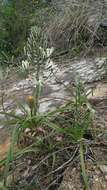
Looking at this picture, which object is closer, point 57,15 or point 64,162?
point 64,162

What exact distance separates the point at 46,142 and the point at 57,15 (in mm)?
3124

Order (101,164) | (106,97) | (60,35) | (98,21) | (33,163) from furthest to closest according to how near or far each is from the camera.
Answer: (60,35)
(98,21)
(106,97)
(33,163)
(101,164)

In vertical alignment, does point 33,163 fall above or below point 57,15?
below

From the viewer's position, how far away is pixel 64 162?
2203 millimetres

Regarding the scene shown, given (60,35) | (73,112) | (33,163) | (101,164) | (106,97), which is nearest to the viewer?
(101,164)

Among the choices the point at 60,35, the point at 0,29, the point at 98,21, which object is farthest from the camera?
the point at 0,29

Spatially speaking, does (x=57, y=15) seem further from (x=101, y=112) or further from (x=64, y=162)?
(x=64, y=162)

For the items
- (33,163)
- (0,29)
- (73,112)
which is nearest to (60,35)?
(0,29)

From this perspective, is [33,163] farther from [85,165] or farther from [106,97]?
[106,97]

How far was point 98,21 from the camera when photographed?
4570 millimetres

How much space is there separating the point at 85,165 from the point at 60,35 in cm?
302

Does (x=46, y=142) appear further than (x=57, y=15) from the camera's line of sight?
No

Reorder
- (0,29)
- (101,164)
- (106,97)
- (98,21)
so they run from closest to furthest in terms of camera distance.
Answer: (101,164)
(106,97)
(98,21)
(0,29)

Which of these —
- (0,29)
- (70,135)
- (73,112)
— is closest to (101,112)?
(73,112)
